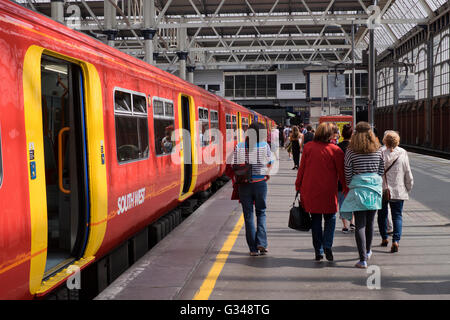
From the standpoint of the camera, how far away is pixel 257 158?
7.40m

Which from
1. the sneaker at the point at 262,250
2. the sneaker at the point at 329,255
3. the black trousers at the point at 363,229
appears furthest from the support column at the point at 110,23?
the black trousers at the point at 363,229

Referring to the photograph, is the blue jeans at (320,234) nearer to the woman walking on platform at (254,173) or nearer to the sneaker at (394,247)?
the woman walking on platform at (254,173)

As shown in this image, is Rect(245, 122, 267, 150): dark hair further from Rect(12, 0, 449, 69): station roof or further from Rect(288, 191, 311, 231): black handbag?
Rect(12, 0, 449, 69): station roof

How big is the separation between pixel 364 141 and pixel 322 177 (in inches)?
24.9

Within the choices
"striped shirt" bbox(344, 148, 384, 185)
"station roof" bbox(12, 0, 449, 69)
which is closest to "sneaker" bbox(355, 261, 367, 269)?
"striped shirt" bbox(344, 148, 384, 185)

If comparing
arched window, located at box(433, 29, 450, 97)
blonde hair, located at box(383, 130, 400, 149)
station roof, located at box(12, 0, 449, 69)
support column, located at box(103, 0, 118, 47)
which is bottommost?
blonde hair, located at box(383, 130, 400, 149)

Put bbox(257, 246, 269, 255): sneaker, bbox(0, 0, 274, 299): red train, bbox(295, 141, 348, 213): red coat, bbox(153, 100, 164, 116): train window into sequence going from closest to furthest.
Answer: bbox(0, 0, 274, 299): red train
bbox(295, 141, 348, 213): red coat
bbox(257, 246, 269, 255): sneaker
bbox(153, 100, 164, 116): train window

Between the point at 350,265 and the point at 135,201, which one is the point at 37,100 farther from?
the point at 350,265

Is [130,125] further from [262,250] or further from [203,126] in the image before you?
[203,126]

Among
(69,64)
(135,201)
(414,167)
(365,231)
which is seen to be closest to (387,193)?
(365,231)

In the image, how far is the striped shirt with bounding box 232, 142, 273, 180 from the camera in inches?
289

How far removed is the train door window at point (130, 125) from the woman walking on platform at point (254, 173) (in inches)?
51.7

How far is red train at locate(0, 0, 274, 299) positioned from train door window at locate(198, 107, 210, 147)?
2921 millimetres
